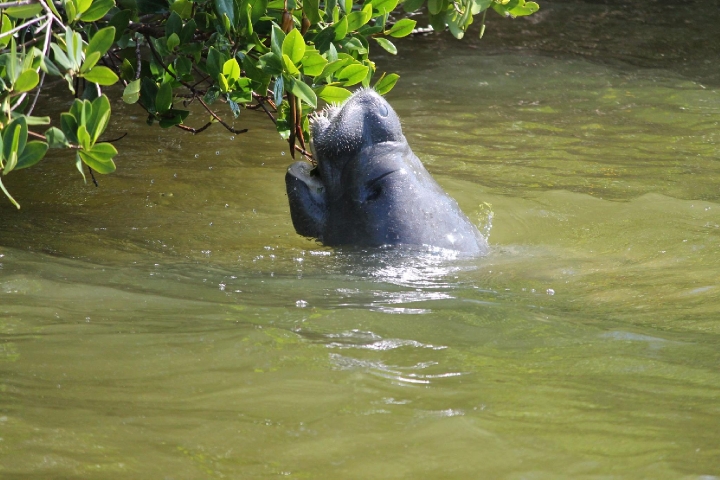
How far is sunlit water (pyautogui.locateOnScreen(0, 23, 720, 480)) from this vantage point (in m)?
2.26

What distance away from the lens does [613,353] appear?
2990mm

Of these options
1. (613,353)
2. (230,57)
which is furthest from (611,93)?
(613,353)

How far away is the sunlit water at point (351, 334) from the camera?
7.43 feet

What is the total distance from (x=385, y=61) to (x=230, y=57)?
744 cm

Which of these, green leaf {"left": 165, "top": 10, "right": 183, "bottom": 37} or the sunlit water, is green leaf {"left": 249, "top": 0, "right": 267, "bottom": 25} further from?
the sunlit water

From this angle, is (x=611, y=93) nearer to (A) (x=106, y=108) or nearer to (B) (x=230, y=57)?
(B) (x=230, y=57)

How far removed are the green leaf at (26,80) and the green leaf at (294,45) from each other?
1.27 meters

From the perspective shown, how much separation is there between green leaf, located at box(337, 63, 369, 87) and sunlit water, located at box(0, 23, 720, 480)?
0.85 meters

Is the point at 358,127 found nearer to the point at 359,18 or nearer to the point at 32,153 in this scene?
the point at 359,18

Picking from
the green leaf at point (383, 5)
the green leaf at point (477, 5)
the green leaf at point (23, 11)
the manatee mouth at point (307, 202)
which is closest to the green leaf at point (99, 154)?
the green leaf at point (23, 11)

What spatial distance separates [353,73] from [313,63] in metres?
0.30

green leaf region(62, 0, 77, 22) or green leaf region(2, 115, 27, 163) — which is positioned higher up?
green leaf region(62, 0, 77, 22)

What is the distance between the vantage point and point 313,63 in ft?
13.7

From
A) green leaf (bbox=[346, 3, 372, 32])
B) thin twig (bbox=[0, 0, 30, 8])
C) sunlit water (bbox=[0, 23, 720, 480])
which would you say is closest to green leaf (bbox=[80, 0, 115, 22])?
thin twig (bbox=[0, 0, 30, 8])
